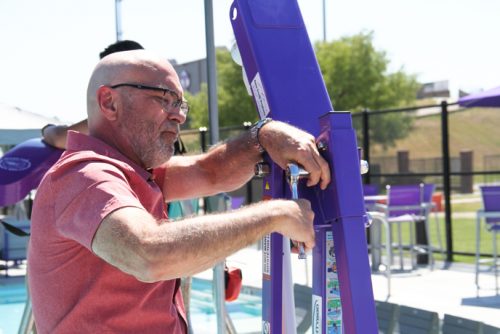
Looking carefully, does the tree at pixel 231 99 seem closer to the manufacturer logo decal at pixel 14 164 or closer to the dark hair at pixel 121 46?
the manufacturer logo decal at pixel 14 164

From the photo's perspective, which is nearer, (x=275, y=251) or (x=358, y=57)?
(x=275, y=251)

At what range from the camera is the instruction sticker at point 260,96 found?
2207mm

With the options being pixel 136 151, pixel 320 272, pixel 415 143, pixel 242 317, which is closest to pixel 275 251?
pixel 320 272

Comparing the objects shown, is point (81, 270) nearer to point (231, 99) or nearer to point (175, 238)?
point (175, 238)

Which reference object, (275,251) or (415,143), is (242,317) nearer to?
(275,251)

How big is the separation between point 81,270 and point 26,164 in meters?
2.51

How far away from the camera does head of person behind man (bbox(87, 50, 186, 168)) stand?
200 centimetres

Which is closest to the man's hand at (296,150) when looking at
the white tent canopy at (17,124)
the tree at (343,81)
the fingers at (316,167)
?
the fingers at (316,167)

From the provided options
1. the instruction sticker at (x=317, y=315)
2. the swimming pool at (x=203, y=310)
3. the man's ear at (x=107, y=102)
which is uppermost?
the man's ear at (x=107, y=102)

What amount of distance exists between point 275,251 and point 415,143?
26.8m

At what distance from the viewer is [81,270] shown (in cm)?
185

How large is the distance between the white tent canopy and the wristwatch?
9.15 meters

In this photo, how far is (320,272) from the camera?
6.75 feet

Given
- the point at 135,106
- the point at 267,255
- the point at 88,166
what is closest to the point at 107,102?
the point at 135,106
